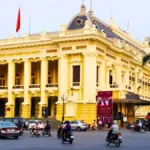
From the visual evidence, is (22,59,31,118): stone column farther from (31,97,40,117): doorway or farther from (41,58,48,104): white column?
(31,97,40,117): doorway

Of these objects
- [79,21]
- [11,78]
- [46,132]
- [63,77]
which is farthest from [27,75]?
[46,132]

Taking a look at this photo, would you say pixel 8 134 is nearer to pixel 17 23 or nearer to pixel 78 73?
pixel 78 73

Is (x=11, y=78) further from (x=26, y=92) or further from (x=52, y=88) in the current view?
(x=52, y=88)

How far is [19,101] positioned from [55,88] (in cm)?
986

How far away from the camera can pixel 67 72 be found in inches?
2148

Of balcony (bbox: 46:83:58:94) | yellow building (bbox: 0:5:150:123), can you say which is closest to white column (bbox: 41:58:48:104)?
yellow building (bbox: 0:5:150:123)

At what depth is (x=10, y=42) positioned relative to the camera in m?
59.8

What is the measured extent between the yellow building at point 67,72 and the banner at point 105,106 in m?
1.71

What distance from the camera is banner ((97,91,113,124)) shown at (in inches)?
1919

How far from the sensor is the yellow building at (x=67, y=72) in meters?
52.7

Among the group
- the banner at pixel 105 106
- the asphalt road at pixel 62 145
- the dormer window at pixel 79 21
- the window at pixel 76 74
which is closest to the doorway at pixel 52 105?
the window at pixel 76 74

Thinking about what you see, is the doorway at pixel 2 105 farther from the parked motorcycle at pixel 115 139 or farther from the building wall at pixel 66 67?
the parked motorcycle at pixel 115 139

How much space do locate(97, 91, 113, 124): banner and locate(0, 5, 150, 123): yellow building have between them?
171cm

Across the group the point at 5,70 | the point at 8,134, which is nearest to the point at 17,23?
the point at 5,70
